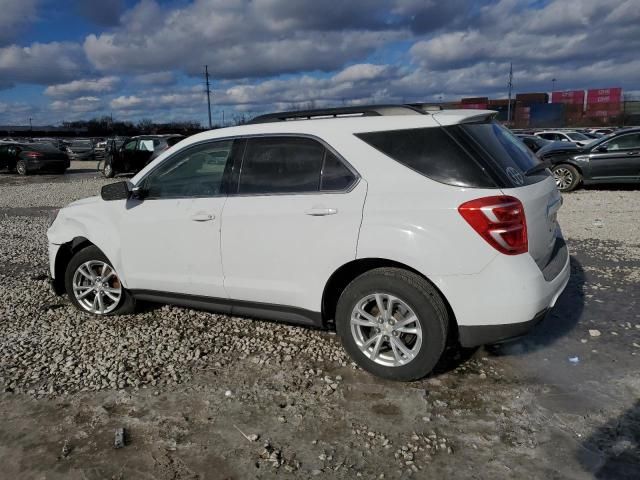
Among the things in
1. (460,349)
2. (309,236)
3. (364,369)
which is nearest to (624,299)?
(460,349)

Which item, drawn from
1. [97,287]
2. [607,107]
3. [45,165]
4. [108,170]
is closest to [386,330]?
[97,287]

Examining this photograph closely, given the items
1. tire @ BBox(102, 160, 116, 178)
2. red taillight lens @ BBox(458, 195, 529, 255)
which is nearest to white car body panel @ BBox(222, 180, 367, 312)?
red taillight lens @ BBox(458, 195, 529, 255)

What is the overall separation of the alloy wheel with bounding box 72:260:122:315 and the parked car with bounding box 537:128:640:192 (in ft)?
36.4

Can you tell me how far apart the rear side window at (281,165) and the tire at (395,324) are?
80 centimetres

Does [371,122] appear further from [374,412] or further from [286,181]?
[374,412]

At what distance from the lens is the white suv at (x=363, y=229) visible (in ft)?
10.8

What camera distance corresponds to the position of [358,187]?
3578mm

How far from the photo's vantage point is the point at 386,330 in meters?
3.61

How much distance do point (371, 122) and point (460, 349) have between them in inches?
75.4

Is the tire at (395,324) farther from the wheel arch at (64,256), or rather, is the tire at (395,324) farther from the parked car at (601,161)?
the parked car at (601,161)

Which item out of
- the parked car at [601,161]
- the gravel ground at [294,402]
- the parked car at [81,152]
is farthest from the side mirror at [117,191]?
the parked car at [81,152]

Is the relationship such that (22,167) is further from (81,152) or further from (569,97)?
(569,97)

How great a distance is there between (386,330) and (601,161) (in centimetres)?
1153

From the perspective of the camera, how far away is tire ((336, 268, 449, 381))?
134 inches
